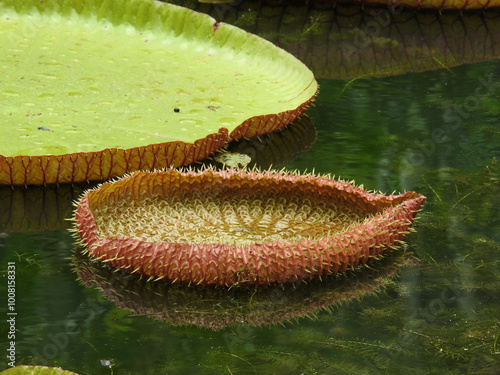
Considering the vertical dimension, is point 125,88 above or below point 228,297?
below

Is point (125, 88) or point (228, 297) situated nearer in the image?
point (228, 297)

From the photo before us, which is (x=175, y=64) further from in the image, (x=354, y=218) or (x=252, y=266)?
(x=252, y=266)

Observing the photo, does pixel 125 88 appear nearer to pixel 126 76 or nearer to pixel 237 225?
pixel 126 76

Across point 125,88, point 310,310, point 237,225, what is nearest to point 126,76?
point 125,88

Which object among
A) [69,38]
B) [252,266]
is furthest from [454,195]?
[69,38]

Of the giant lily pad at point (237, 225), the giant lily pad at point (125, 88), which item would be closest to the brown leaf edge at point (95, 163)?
the giant lily pad at point (125, 88)

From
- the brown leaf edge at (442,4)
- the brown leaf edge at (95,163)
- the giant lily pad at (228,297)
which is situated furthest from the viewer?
the brown leaf edge at (442,4)

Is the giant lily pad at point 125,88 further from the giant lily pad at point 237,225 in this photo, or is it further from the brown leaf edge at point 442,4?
the brown leaf edge at point 442,4
